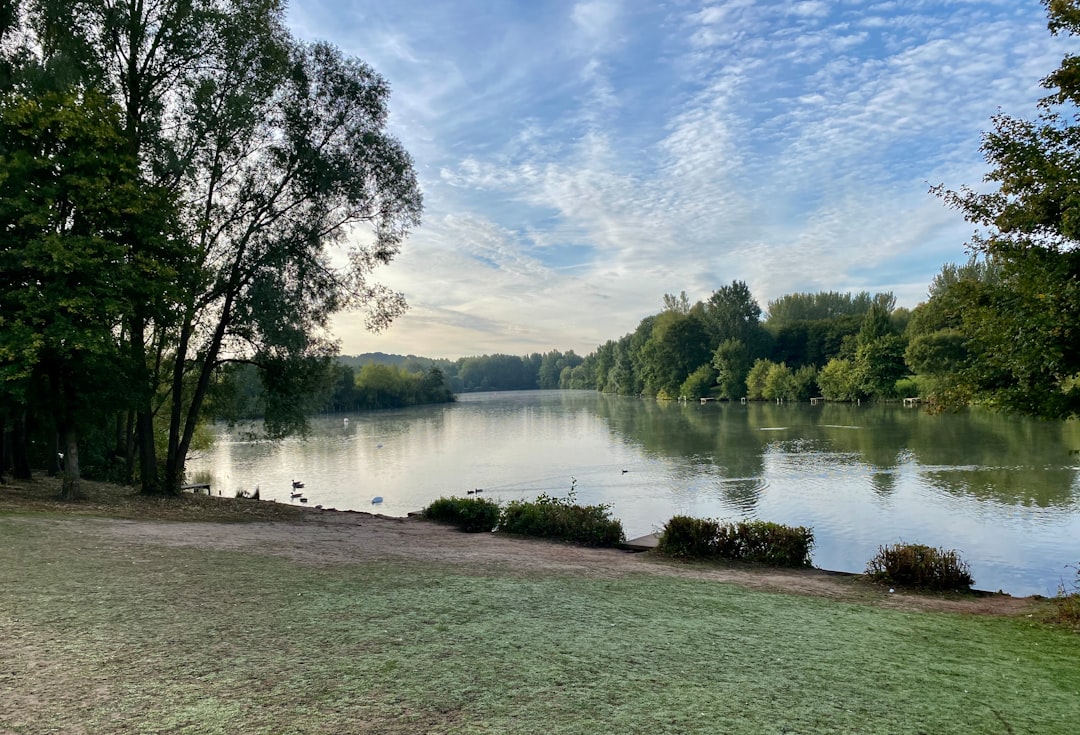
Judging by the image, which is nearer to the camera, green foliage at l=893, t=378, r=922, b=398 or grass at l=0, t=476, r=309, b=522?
grass at l=0, t=476, r=309, b=522

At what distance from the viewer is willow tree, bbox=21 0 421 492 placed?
1623cm

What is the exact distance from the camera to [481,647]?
5.29 metres

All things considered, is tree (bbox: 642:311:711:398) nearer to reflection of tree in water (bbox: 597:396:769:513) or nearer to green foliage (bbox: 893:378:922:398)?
reflection of tree in water (bbox: 597:396:769:513)

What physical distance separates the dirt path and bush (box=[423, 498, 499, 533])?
2061 mm

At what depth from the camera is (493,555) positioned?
38.1 feet

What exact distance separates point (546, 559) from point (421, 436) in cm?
5003

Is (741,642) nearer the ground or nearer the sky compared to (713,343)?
nearer the ground

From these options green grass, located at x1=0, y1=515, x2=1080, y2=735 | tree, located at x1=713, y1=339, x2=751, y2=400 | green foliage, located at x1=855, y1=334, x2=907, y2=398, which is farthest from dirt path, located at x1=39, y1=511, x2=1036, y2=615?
tree, located at x1=713, y1=339, x2=751, y2=400

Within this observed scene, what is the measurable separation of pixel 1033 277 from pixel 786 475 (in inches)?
850

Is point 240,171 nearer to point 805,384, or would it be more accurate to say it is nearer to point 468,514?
point 468,514

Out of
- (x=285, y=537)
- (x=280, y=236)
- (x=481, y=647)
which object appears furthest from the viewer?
(x=280, y=236)

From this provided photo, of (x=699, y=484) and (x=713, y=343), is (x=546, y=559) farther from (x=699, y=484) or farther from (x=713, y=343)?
(x=713, y=343)

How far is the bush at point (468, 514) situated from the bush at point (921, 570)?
9577mm

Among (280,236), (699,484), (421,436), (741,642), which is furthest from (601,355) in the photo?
(741,642)
